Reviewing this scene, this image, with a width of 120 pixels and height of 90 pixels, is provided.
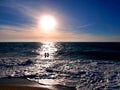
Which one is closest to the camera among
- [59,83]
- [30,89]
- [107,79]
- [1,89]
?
[1,89]

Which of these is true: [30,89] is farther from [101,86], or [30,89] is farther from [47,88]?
[101,86]

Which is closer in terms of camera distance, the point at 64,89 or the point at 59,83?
the point at 64,89

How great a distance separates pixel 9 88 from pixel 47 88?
2682mm

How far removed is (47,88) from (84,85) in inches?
125

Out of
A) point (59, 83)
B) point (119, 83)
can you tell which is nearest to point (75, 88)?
point (59, 83)

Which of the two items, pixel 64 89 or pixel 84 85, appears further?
pixel 84 85

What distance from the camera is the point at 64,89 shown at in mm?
14211

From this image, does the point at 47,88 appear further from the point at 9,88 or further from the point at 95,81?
the point at 95,81

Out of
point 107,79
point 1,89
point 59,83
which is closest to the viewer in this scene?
point 1,89

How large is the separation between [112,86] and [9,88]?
25.7ft

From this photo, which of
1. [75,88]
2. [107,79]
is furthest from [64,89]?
[107,79]

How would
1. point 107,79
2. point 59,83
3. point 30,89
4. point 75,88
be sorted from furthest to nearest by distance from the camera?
point 107,79 < point 59,83 < point 75,88 < point 30,89

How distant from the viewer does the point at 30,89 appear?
44.4ft

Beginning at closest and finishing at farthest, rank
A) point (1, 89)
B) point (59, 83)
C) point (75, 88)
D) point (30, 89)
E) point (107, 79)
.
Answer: point (1, 89) < point (30, 89) < point (75, 88) < point (59, 83) < point (107, 79)
